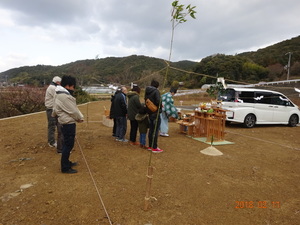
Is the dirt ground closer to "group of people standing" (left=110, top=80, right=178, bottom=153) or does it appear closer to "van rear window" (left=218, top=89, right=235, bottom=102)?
"group of people standing" (left=110, top=80, right=178, bottom=153)

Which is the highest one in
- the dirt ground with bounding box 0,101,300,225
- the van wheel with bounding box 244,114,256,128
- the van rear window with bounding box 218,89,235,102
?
the van rear window with bounding box 218,89,235,102

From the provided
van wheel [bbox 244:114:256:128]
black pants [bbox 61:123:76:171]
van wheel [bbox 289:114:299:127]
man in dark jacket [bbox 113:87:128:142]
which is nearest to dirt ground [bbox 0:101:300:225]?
black pants [bbox 61:123:76:171]

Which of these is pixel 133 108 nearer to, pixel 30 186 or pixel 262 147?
pixel 30 186

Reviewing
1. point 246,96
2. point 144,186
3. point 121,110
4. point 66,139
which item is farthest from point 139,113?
point 246,96

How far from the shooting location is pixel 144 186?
3.28 metres

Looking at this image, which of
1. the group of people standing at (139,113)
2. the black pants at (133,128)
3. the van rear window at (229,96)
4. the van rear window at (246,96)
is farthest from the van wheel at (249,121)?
the black pants at (133,128)

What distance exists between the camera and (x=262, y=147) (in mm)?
6023

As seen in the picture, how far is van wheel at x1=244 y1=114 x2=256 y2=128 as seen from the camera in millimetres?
8844

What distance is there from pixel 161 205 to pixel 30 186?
1982 millimetres

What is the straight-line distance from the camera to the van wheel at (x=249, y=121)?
8.84 metres

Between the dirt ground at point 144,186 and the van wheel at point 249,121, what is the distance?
3.29m

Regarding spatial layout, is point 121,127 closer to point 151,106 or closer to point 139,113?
point 139,113

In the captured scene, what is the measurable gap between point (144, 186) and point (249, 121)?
7.12m

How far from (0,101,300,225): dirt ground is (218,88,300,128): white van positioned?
319 centimetres
